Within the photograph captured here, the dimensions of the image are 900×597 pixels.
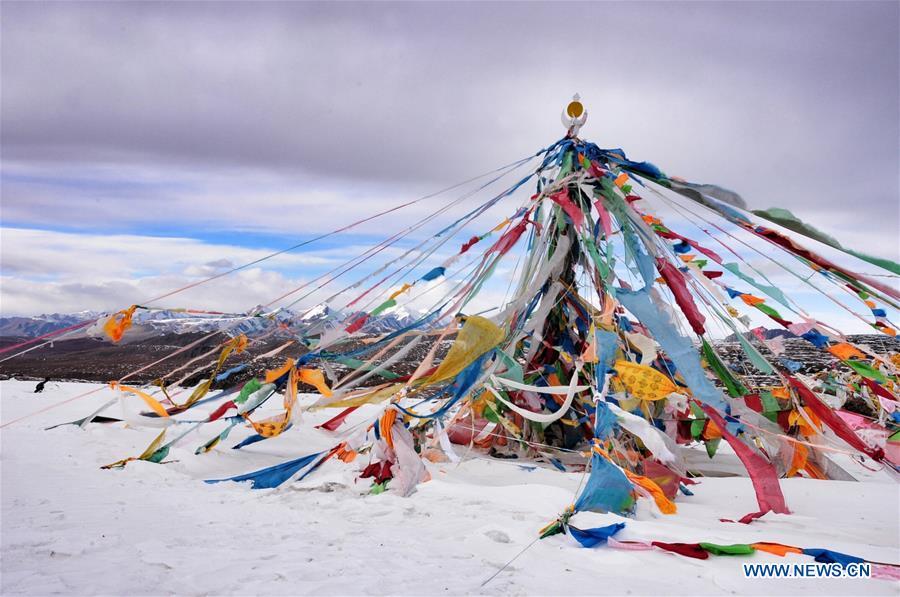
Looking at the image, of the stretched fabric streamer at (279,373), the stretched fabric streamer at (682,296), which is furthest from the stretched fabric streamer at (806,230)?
the stretched fabric streamer at (279,373)

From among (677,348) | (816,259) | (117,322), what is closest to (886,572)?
(677,348)

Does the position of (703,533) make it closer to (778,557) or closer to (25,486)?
(778,557)

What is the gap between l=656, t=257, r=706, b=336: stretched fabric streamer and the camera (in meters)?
4.33

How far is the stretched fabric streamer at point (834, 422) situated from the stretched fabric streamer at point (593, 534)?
2118 millimetres

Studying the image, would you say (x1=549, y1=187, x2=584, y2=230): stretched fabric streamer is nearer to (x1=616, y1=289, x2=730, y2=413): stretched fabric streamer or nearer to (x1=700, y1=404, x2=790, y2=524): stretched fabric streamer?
(x1=616, y1=289, x2=730, y2=413): stretched fabric streamer

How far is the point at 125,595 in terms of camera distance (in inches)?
88.4

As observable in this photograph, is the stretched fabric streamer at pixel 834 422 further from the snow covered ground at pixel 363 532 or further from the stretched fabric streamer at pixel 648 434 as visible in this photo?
the stretched fabric streamer at pixel 648 434

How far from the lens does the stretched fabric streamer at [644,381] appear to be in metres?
3.91

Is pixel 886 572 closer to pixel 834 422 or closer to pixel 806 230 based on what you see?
pixel 834 422

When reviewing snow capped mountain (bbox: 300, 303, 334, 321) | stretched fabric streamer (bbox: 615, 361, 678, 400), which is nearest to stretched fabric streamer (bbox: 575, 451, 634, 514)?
stretched fabric streamer (bbox: 615, 361, 678, 400)

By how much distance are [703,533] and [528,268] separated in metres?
2.93

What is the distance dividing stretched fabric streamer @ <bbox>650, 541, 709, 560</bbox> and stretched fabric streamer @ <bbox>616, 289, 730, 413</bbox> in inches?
50.2

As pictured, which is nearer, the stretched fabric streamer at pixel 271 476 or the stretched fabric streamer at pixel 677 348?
the stretched fabric streamer at pixel 677 348

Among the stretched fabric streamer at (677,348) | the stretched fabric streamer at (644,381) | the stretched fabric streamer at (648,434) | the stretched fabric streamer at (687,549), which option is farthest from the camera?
the stretched fabric streamer at (644,381)
